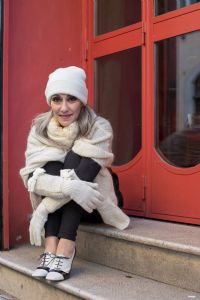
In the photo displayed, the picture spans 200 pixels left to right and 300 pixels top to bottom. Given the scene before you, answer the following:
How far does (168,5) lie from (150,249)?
1.62m

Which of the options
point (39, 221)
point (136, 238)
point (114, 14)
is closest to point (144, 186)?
point (136, 238)

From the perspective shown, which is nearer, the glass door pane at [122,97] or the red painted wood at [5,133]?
the red painted wood at [5,133]

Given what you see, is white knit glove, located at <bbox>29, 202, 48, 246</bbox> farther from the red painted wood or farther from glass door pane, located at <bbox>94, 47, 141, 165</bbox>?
glass door pane, located at <bbox>94, 47, 141, 165</bbox>

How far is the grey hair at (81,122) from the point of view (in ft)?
8.97

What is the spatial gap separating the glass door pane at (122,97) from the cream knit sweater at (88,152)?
623 mm

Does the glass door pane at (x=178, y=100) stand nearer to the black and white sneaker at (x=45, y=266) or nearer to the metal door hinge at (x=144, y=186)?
the metal door hinge at (x=144, y=186)

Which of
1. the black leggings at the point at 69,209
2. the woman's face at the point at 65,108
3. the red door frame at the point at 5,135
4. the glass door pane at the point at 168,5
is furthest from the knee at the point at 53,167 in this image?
the glass door pane at the point at 168,5

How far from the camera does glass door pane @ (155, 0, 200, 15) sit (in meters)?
3.01

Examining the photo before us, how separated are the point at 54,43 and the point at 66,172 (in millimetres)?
1461

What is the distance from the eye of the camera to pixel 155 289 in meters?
2.33

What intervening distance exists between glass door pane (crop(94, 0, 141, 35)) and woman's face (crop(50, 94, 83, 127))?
3.19 ft

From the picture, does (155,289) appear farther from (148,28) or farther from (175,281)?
(148,28)

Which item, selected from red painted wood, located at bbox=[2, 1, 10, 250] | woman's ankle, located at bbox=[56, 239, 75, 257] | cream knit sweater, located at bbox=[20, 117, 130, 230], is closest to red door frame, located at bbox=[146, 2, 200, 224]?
cream knit sweater, located at bbox=[20, 117, 130, 230]

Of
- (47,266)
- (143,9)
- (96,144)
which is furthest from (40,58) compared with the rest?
(47,266)
